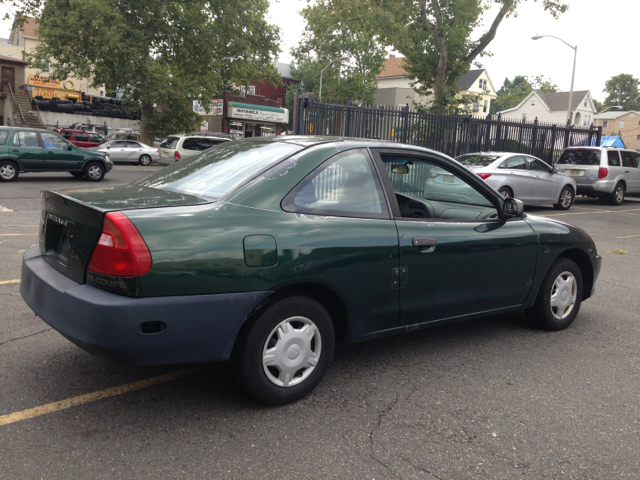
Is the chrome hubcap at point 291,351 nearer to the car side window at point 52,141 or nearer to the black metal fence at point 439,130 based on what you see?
the black metal fence at point 439,130

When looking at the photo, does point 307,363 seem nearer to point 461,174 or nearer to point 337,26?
point 461,174

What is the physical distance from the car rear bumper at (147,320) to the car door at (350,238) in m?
0.41

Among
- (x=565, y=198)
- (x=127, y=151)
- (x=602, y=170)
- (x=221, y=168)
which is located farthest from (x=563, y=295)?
(x=127, y=151)

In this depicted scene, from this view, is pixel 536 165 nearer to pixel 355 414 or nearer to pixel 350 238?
pixel 350 238

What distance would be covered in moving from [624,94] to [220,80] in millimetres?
100251

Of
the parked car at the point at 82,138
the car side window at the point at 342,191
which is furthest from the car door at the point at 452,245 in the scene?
the parked car at the point at 82,138

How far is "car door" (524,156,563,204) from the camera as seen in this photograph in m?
14.4

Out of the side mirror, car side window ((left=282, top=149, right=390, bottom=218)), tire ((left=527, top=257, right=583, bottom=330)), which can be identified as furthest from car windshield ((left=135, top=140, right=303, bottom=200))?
tire ((left=527, top=257, right=583, bottom=330))

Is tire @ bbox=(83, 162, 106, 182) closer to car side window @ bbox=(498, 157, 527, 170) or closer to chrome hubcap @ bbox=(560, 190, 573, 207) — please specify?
car side window @ bbox=(498, 157, 527, 170)

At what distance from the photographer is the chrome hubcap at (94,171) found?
18016 mm

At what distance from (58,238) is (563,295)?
395 cm

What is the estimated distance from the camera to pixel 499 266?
4203 millimetres

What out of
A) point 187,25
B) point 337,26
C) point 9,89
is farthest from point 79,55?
point 9,89

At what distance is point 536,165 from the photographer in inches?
575
